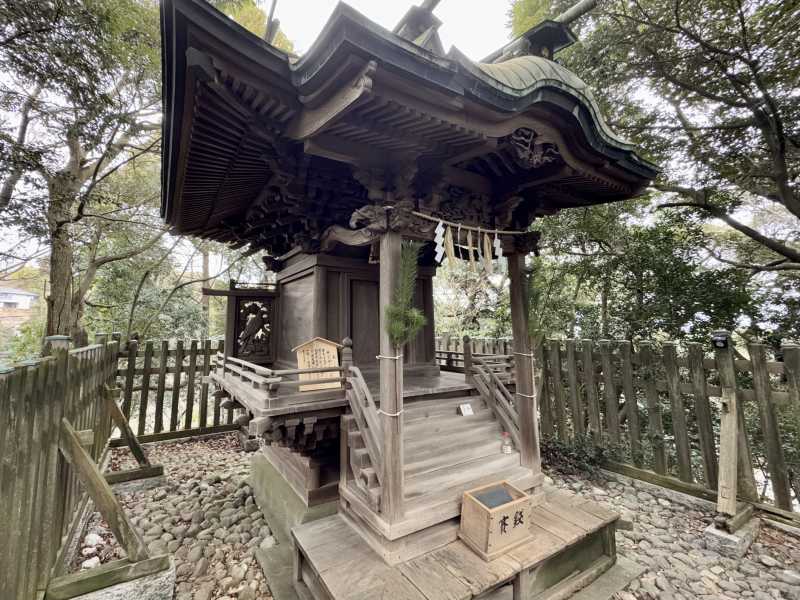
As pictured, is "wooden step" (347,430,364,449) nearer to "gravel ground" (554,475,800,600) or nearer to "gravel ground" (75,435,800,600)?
"gravel ground" (75,435,800,600)

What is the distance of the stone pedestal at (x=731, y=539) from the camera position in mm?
3256

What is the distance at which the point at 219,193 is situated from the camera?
3.76 m

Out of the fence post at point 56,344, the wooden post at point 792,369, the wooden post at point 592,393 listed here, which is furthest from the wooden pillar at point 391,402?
the wooden post at point 792,369

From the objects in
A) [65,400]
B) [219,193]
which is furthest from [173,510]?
[219,193]

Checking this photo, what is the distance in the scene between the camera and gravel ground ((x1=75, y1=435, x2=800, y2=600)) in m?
2.91

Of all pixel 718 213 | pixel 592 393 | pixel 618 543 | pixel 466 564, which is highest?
pixel 718 213

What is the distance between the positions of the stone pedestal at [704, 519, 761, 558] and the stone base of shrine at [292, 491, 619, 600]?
4.02 feet

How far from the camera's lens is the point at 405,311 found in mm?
2629

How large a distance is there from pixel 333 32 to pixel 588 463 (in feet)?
20.4

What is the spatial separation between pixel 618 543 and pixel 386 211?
4.31 meters

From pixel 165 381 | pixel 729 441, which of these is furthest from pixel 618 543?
pixel 165 381

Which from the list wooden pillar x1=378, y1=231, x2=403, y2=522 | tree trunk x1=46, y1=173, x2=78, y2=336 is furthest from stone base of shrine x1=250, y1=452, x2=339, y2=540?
tree trunk x1=46, y1=173, x2=78, y2=336

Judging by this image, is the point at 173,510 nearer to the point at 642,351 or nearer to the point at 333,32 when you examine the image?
the point at 333,32

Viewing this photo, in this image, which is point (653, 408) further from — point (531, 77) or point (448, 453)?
point (531, 77)
